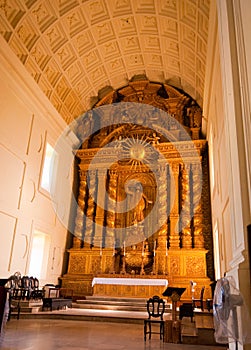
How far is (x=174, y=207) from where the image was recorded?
14.0 m

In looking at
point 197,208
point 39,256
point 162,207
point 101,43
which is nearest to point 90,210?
point 39,256

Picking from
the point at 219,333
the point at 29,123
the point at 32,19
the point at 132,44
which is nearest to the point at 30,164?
the point at 29,123

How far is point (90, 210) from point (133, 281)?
3970 millimetres

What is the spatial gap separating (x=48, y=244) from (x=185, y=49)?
893 cm

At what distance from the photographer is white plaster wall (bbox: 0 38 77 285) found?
10.2m

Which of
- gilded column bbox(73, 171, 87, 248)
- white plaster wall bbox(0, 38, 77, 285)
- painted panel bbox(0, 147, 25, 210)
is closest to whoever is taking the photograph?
painted panel bbox(0, 147, 25, 210)

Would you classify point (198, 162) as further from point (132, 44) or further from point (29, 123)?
point (29, 123)

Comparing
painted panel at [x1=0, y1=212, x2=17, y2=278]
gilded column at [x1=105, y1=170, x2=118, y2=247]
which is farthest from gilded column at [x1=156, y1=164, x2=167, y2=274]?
painted panel at [x1=0, y1=212, x2=17, y2=278]

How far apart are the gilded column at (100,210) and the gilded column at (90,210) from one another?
225mm

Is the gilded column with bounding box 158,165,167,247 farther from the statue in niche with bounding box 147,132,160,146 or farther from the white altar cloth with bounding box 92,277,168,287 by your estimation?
the white altar cloth with bounding box 92,277,168,287

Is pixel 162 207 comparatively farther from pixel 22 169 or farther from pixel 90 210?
pixel 22 169

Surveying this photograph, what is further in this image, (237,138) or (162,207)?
(162,207)

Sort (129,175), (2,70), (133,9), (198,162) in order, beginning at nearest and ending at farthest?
(2,70) < (133,9) < (198,162) < (129,175)

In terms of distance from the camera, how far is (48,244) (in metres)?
13.0
